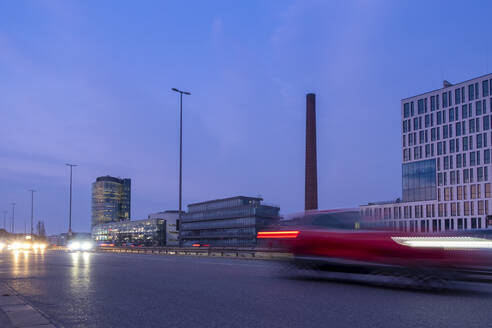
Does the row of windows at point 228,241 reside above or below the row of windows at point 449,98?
below

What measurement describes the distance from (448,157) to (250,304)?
86.6 m

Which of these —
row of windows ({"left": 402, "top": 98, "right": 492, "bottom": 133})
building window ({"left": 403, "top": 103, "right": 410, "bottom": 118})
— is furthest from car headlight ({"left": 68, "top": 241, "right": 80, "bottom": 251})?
building window ({"left": 403, "top": 103, "right": 410, "bottom": 118})

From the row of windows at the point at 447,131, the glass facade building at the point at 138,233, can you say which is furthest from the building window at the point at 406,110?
the glass facade building at the point at 138,233

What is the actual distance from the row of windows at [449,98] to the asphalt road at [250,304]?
7897 cm

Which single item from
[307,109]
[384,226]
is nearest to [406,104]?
[307,109]

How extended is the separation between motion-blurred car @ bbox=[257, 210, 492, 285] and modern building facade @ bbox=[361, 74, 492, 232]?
6949 cm

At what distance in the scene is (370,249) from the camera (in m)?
10.7

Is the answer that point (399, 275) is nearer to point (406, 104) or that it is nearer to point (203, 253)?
point (203, 253)

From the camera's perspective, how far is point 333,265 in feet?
37.7

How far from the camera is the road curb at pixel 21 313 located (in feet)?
20.7

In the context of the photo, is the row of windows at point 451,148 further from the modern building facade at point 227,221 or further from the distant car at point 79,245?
the distant car at point 79,245

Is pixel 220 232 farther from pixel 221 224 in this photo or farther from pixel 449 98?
pixel 449 98

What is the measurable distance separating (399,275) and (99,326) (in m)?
6.46

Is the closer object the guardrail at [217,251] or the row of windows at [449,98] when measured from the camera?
the guardrail at [217,251]
